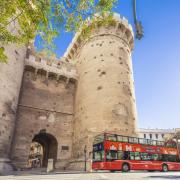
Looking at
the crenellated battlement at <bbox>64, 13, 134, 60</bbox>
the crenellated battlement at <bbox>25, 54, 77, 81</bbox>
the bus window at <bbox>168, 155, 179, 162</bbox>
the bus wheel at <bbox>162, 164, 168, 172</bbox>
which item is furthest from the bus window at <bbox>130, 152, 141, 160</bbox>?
the crenellated battlement at <bbox>64, 13, 134, 60</bbox>

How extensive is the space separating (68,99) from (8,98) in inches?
301

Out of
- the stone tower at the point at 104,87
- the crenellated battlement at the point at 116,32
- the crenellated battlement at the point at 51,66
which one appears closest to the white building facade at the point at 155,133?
the crenellated battlement at the point at 116,32

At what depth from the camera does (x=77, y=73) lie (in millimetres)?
24766

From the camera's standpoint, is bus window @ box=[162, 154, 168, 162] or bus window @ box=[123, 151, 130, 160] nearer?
bus window @ box=[123, 151, 130, 160]

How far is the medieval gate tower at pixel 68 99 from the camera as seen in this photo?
17.6m

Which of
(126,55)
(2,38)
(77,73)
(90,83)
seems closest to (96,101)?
(90,83)

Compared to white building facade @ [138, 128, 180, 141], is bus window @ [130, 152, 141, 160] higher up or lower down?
lower down

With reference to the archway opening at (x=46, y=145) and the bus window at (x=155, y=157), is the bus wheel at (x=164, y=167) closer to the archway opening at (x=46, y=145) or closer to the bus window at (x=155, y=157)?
the bus window at (x=155, y=157)

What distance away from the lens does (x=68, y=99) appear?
22922 millimetres

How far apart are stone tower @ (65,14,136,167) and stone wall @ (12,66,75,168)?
1140 millimetres

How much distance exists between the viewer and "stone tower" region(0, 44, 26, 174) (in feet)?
50.0

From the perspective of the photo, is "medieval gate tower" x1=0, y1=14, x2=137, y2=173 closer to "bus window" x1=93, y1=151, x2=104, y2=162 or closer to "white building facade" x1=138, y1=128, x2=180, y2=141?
"bus window" x1=93, y1=151, x2=104, y2=162

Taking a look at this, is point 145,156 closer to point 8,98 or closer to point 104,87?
point 104,87

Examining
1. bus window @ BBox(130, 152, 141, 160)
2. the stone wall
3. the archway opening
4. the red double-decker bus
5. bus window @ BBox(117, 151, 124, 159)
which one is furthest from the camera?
the archway opening
